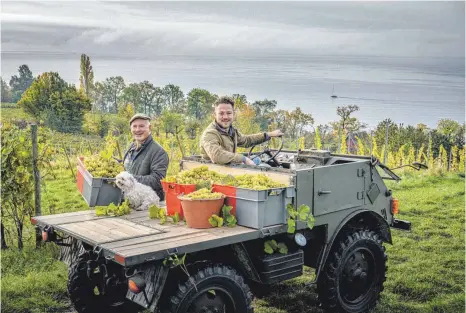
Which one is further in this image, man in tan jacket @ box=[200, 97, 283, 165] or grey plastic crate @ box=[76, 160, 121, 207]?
man in tan jacket @ box=[200, 97, 283, 165]

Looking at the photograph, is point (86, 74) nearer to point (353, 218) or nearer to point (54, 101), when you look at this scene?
point (54, 101)

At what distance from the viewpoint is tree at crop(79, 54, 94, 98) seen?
28.8 meters

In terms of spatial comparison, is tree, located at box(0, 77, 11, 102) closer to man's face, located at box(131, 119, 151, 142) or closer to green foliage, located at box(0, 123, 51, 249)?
green foliage, located at box(0, 123, 51, 249)

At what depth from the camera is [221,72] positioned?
33562 millimetres

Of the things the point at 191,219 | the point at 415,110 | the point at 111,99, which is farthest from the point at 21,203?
the point at 415,110

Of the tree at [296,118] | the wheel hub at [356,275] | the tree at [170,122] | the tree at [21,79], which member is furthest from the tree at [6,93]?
the wheel hub at [356,275]

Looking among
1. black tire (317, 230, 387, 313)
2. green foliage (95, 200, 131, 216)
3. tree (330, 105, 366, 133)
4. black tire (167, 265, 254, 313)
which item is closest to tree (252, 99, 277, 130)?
tree (330, 105, 366, 133)

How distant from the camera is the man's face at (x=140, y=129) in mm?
6375

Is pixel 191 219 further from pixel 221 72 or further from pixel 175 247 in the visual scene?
pixel 221 72

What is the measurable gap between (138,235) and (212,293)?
0.82m

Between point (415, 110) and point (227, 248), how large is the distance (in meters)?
39.8

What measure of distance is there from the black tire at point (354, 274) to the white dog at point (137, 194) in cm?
205

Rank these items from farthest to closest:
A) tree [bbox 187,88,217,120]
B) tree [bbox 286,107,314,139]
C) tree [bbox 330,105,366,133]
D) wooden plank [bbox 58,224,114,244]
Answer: tree [bbox 286,107,314,139] → tree [bbox 330,105,366,133] → tree [bbox 187,88,217,120] → wooden plank [bbox 58,224,114,244]

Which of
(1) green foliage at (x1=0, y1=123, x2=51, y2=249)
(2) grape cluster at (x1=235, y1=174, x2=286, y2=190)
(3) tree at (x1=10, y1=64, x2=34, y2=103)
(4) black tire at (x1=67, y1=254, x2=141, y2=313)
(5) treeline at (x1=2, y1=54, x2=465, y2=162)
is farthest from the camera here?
(3) tree at (x1=10, y1=64, x2=34, y2=103)
